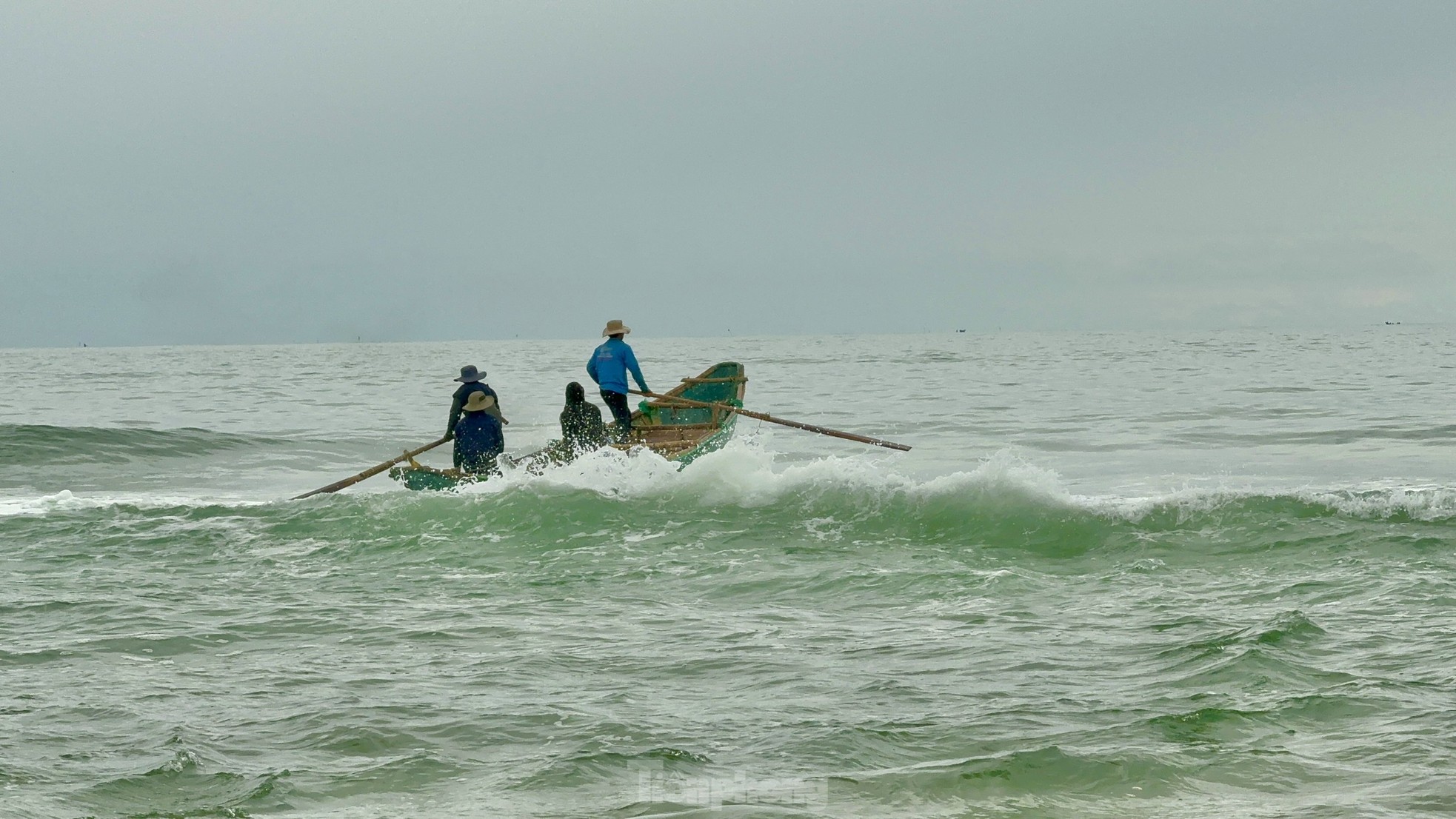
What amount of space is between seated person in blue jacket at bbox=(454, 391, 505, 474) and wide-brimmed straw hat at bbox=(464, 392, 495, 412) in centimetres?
3

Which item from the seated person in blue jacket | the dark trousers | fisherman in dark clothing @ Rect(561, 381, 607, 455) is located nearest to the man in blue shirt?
the dark trousers

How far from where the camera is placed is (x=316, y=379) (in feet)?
220

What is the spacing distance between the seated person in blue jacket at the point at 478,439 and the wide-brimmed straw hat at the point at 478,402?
3cm

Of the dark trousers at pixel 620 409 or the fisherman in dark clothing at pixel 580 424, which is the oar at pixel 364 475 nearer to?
the fisherman in dark clothing at pixel 580 424

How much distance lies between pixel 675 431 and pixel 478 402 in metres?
5.33

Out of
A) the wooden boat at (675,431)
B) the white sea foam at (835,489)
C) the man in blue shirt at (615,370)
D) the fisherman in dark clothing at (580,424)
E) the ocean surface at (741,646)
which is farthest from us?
the man in blue shirt at (615,370)

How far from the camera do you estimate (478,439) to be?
1485 cm

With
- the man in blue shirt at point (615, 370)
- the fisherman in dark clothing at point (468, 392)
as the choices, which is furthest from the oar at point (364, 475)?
the man in blue shirt at point (615, 370)

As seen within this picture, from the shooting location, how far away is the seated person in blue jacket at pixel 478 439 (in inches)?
580

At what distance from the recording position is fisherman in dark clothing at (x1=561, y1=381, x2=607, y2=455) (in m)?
15.4

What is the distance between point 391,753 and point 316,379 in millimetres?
64662

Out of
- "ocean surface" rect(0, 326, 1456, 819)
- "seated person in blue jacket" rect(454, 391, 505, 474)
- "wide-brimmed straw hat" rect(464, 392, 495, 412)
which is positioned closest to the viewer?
"ocean surface" rect(0, 326, 1456, 819)

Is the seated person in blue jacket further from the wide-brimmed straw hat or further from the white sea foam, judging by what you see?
the white sea foam

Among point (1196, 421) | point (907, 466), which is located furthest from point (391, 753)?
point (1196, 421)
